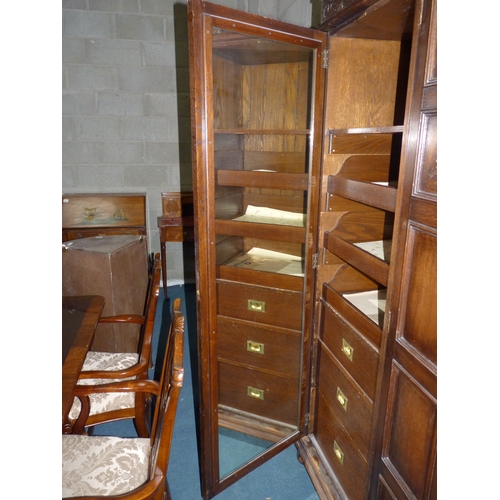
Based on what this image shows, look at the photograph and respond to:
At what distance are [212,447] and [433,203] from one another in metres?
1.26

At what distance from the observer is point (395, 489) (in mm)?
1153

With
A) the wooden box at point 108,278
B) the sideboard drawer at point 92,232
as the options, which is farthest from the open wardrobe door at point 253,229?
the sideboard drawer at point 92,232

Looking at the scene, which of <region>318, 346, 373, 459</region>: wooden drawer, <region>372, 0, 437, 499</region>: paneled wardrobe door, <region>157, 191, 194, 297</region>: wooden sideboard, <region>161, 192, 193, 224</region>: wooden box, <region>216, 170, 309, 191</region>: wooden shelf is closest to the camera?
<region>372, 0, 437, 499</region>: paneled wardrobe door

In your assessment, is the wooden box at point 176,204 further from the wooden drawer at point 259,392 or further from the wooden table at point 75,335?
the wooden drawer at point 259,392

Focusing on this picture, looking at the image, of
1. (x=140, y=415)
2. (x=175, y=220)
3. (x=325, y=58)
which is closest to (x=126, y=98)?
(x=175, y=220)

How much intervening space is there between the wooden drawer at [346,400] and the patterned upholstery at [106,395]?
0.87m

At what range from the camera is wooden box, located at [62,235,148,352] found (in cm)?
223

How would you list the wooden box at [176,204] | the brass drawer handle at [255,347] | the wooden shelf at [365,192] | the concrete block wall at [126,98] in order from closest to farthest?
the wooden shelf at [365,192] → the brass drawer handle at [255,347] → the concrete block wall at [126,98] → the wooden box at [176,204]

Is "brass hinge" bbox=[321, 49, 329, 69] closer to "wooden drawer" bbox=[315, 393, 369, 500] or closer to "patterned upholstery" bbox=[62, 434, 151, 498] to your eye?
"wooden drawer" bbox=[315, 393, 369, 500]

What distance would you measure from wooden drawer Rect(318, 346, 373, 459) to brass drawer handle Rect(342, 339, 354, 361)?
88 mm

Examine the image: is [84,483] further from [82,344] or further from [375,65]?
[375,65]

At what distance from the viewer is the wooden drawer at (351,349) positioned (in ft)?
4.27

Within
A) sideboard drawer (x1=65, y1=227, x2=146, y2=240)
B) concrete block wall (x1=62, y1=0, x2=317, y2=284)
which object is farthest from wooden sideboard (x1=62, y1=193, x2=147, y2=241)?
concrete block wall (x1=62, y1=0, x2=317, y2=284)

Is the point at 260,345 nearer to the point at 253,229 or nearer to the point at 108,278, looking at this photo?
the point at 253,229
